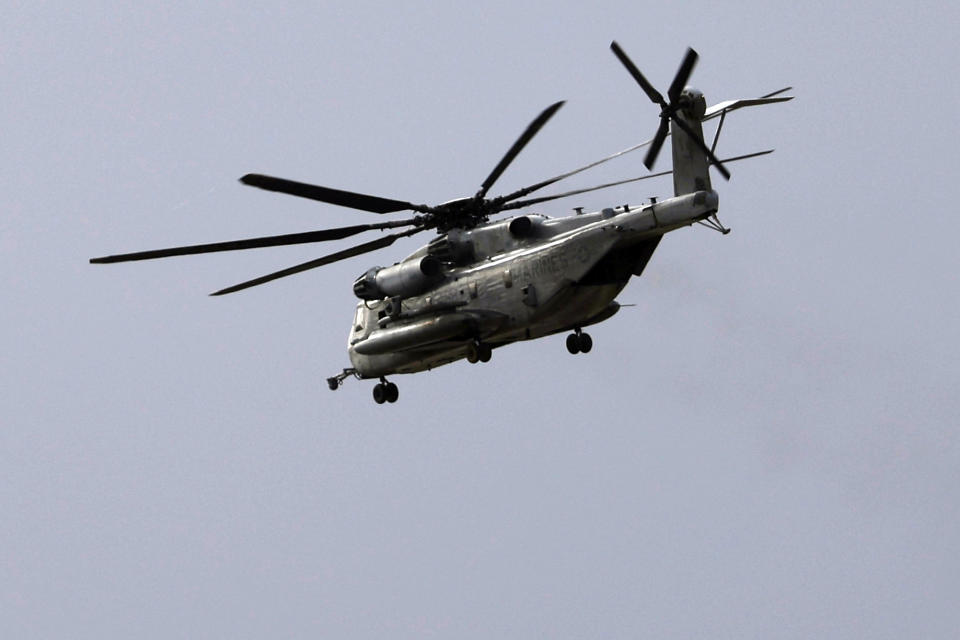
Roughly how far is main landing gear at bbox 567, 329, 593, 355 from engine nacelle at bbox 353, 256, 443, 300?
3.73 m

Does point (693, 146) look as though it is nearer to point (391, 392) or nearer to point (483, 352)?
point (483, 352)

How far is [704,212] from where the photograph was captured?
40469mm

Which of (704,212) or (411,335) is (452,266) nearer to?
(411,335)

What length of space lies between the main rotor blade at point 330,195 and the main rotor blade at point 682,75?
720 cm

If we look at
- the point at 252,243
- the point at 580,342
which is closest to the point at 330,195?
the point at 252,243

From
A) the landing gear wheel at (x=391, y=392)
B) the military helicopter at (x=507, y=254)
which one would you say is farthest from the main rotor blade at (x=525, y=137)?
the landing gear wheel at (x=391, y=392)

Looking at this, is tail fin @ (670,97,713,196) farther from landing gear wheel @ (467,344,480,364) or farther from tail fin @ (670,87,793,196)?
landing gear wheel @ (467,344,480,364)

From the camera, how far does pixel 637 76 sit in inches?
1516

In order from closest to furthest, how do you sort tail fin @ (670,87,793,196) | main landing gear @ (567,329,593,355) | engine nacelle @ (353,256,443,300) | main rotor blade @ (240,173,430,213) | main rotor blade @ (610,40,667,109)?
1. main rotor blade @ (610,40,667,109)
2. main rotor blade @ (240,173,430,213)
3. tail fin @ (670,87,793,196)
4. main landing gear @ (567,329,593,355)
5. engine nacelle @ (353,256,443,300)

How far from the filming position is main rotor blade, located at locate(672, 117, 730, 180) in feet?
127

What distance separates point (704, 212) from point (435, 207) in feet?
24.8

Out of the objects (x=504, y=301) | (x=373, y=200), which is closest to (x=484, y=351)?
(x=504, y=301)

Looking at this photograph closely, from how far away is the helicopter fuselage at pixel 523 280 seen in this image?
4194 cm

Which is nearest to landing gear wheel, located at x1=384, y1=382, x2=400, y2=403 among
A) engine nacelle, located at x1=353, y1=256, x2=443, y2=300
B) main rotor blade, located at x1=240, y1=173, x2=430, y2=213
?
engine nacelle, located at x1=353, y1=256, x2=443, y2=300
